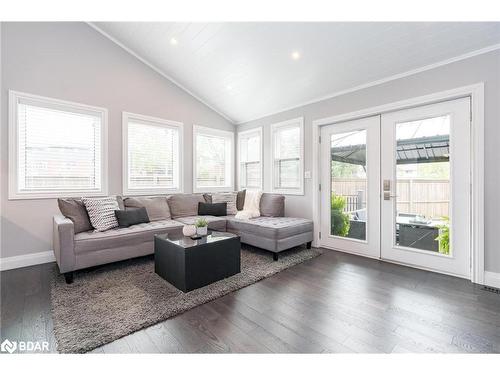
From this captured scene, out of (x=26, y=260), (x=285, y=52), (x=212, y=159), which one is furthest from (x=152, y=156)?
(x=285, y=52)

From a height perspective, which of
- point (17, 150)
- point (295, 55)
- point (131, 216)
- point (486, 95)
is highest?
point (295, 55)

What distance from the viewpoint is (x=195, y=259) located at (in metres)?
2.33

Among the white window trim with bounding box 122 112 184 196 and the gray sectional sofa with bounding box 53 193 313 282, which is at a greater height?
the white window trim with bounding box 122 112 184 196

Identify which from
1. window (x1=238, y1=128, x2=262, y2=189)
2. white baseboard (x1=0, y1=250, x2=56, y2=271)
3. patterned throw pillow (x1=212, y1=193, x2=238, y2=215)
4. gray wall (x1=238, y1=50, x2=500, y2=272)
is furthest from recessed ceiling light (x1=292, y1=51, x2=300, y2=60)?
white baseboard (x1=0, y1=250, x2=56, y2=271)

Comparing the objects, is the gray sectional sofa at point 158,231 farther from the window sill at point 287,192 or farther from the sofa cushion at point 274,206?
the window sill at point 287,192

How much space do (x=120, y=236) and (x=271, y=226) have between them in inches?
77.3

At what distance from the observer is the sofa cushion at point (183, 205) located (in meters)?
4.12

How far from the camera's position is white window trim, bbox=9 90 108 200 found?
2930 millimetres

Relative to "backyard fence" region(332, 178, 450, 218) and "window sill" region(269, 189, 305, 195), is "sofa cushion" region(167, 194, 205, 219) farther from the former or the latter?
"backyard fence" region(332, 178, 450, 218)

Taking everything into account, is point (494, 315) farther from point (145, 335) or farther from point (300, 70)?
point (300, 70)

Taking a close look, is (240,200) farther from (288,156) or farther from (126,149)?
(126,149)

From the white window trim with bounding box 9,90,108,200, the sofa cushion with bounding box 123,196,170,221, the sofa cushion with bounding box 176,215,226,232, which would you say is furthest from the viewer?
the sofa cushion with bounding box 176,215,226,232

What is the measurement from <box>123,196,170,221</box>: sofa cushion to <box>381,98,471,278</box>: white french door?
11.1 feet

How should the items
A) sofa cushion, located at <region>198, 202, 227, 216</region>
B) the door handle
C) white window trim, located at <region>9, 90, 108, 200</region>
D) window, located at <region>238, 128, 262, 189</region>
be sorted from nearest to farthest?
1. white window trim, located at <region>9, 90, 108, 200</region>
2. the door handle
3. sofa cushion, located at <region>198, 202, 227, 216</region>
4. window, located at <region>238, 128, 262, 189</region>
